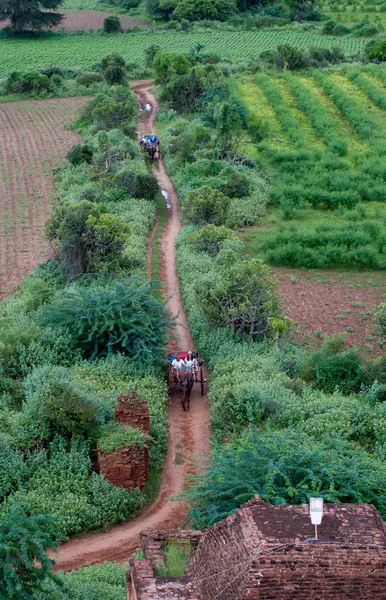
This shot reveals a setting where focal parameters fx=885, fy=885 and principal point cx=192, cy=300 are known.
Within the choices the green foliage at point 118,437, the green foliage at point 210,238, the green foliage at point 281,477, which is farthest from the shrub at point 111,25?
the green foliage at point 281,477

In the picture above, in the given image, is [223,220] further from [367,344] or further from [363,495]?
[363,495]

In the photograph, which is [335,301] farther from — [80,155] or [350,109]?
[350,109]

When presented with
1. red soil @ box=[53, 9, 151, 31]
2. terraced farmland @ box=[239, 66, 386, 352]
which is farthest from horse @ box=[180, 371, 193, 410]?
red soil @ box=[53, 9, 151, 31]

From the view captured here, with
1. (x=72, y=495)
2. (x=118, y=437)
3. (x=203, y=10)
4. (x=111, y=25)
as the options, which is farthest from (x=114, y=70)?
(x=72, y=495)

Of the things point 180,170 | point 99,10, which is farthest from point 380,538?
point 99,10

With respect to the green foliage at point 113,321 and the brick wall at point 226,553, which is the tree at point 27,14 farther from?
the brick wall at point 226,553

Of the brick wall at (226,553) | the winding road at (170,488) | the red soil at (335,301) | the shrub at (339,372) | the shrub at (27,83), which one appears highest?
the shrub at (27,83)
